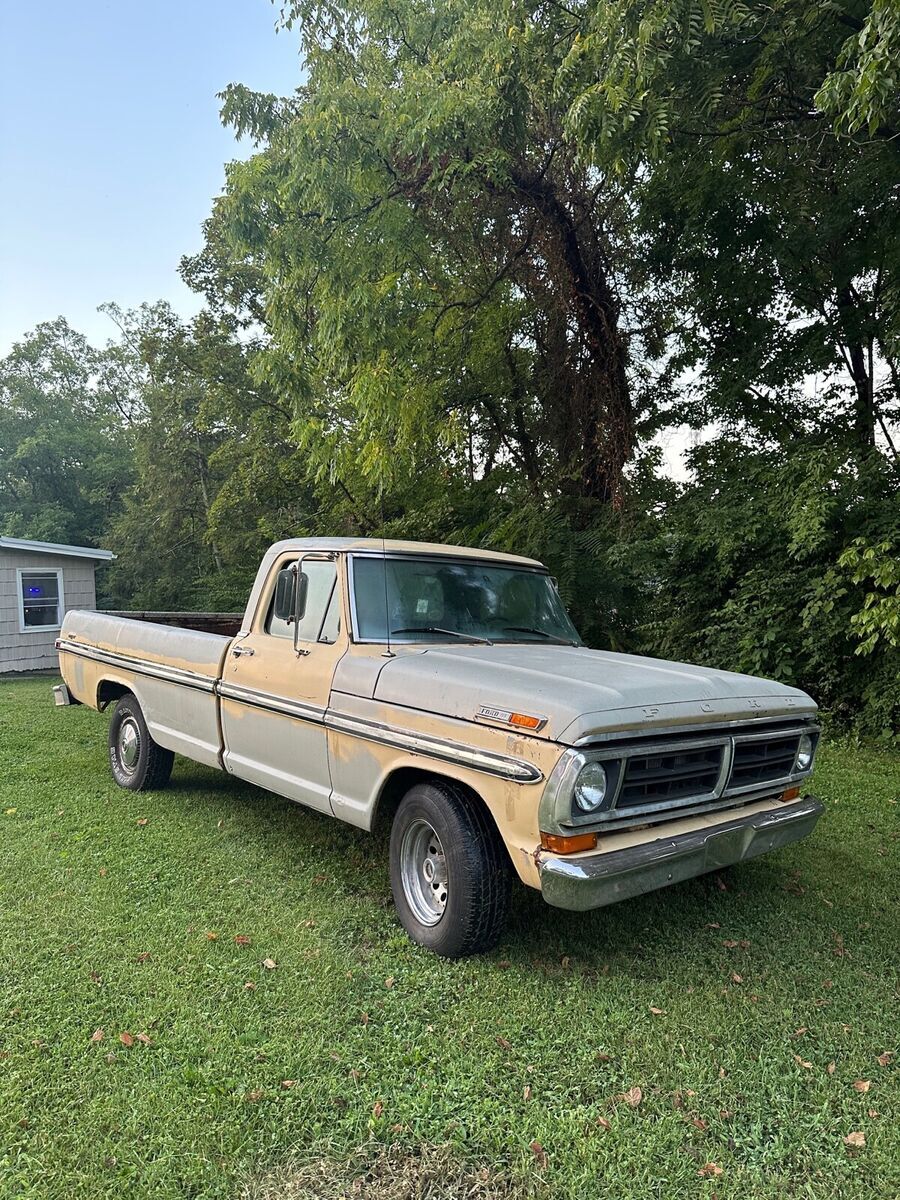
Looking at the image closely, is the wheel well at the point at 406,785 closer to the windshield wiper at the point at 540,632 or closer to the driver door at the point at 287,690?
the driver door at the point at 287,690

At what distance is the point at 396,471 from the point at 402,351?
1.63 metres

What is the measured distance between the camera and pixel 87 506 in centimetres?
2977

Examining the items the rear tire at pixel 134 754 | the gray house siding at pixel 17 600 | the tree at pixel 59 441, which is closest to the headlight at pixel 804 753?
the rear tire at pixel 134 754

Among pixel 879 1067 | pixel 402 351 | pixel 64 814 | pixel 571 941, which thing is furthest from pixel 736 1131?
pixel 402 351

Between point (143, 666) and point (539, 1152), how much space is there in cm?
466

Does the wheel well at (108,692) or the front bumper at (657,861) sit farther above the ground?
the wheel well at (108,692)

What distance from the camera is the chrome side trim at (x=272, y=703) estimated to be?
421 cm

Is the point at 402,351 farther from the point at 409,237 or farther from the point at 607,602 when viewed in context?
the point at 607,602

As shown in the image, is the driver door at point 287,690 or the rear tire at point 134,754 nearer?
the driver door at point 287,690

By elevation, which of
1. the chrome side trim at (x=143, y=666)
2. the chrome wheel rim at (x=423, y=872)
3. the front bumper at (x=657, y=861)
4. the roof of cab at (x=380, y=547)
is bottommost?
the chrome wheel rim at (x=423, y=872)

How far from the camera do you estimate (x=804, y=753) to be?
Answer: 4.07 meters

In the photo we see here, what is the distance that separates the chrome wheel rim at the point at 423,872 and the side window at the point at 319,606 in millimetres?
1253

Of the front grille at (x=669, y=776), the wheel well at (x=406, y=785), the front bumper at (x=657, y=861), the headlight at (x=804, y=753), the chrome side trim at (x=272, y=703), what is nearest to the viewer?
the front bumper at (x=657, y=861)

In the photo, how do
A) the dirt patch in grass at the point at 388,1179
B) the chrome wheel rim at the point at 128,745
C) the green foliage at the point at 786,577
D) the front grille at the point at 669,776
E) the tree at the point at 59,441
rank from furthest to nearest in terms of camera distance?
the tree at the point at 59,441 → the green foliage at the point at 786,577 → the chrome wheel rim at the point at 128,745 → the front grille at the point at 669,776 → the dirt patch in grass at the point at 388,1179
